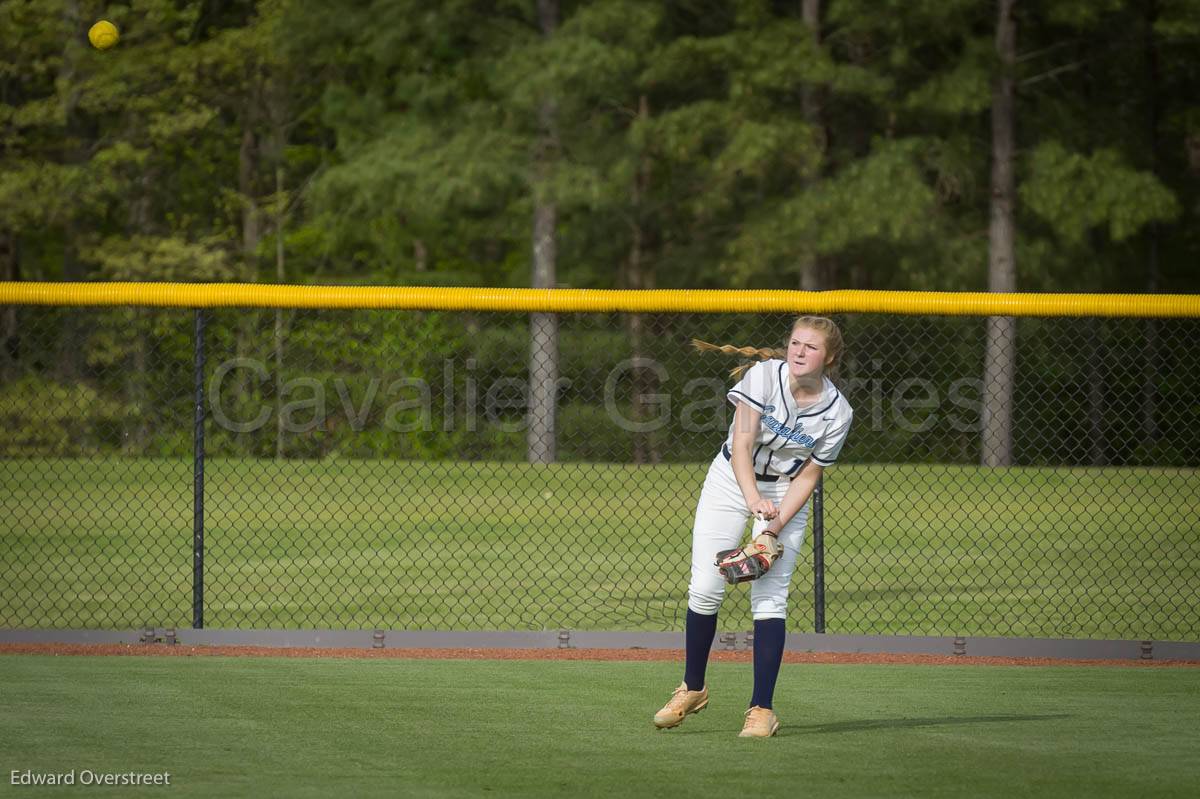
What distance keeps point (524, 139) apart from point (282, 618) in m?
17.0

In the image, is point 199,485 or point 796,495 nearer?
point 796,495

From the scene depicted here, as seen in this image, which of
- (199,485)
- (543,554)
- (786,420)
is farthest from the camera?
(543,554)

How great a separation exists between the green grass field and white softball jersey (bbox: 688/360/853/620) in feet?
1.84

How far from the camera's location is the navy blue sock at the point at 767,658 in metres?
5.81

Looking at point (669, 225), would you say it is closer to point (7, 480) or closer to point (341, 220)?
point (341, 220)

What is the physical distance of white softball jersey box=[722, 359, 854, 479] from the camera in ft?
18.6

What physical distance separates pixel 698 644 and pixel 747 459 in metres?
0.79

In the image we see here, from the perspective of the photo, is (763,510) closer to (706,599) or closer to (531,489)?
(706,599)

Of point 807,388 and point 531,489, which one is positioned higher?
point 807,388

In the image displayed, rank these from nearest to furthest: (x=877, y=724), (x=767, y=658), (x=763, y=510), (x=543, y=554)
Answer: (x=763, y=510) < (x=767, y=658) < (x=877, y=724) < (x=543, y=554)

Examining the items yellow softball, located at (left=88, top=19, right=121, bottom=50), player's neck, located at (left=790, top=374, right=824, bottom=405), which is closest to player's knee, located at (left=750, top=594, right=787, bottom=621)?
player's neck, located at (left=790, top=374, right=824, bottom=405)

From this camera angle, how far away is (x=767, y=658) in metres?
5.82

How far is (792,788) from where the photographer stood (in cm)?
501

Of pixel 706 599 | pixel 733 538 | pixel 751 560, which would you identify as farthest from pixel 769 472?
pixel 706 599
